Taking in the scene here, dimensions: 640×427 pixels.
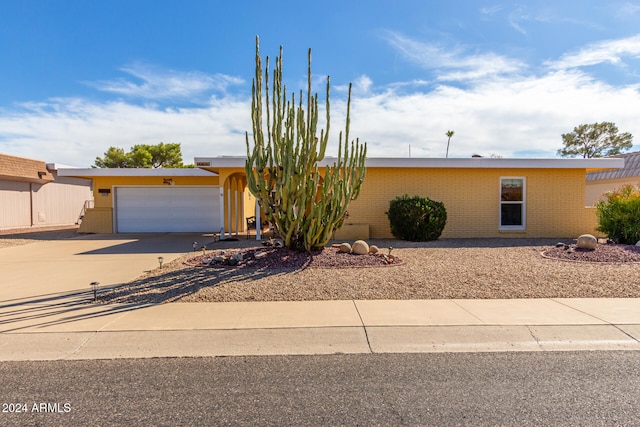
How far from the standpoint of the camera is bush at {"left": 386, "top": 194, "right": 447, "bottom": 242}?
45.8 ft

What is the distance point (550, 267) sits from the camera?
9.37 meters

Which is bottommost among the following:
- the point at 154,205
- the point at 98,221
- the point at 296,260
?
the point at 296,260

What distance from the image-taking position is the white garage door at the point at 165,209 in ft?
65.8

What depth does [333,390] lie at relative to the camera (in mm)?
3818

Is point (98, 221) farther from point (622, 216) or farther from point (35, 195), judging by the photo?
point (622, 216)

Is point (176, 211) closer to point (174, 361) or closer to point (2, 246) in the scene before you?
point (2, 246)

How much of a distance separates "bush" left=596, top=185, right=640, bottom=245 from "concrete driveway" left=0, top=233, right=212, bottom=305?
13.6 metres

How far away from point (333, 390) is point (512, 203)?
14.4 m

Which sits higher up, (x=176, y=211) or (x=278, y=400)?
(x=176, y=211)

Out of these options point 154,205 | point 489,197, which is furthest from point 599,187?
point 154,205

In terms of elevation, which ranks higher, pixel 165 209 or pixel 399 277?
pixel 165 209

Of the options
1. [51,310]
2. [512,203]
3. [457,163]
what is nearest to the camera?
[51,310]

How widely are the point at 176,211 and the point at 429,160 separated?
40.6ft

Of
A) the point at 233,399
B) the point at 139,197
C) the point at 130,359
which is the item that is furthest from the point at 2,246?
the point at 233,399
